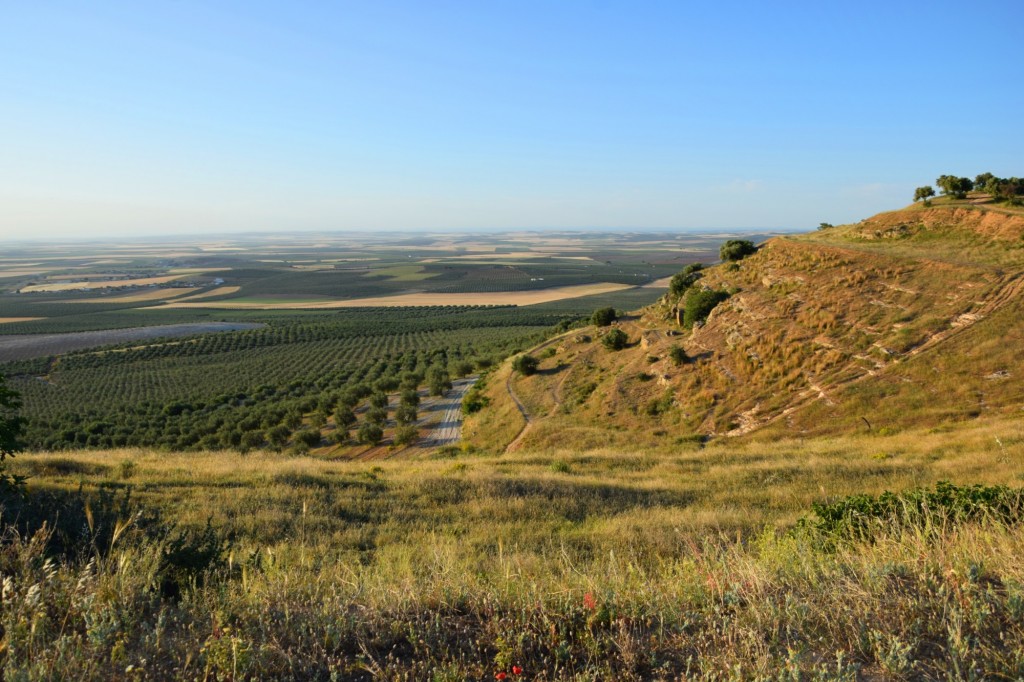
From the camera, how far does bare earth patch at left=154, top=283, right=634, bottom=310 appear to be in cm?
12962

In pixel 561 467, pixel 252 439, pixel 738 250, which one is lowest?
pixel 252 439

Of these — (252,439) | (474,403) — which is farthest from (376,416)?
(252,439)

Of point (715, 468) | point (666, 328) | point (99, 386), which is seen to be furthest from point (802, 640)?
point (99, 386)

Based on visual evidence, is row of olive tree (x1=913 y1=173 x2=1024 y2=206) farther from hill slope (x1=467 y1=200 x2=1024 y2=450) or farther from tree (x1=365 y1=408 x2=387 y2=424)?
tree (x1=365 y1=408 x2=387 y2=424)

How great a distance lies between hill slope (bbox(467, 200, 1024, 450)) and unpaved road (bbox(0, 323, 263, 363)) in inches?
3081

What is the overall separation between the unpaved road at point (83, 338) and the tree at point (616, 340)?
8191 cm

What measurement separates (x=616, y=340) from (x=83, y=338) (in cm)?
9305

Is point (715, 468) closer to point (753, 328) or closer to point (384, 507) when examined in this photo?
point (384, 507)

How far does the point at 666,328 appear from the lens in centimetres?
3459

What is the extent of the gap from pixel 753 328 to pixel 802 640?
26.3m

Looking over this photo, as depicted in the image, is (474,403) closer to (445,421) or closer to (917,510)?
(445,421)

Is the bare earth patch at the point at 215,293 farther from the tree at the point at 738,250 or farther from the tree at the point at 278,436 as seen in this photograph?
the tree at the point at 738,250

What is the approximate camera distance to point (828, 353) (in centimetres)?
2302

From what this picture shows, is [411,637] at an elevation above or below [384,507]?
above
